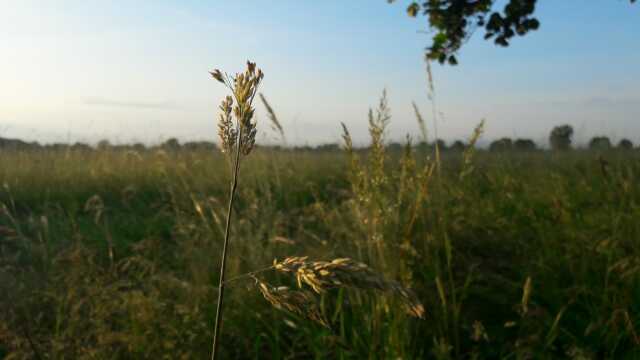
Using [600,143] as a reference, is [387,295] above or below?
below

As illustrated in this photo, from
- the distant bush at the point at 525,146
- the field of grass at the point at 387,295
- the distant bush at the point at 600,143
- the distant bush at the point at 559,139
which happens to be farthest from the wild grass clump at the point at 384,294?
the distant bush at the point at 525,146

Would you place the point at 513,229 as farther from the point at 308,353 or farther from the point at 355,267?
the point at 355,267

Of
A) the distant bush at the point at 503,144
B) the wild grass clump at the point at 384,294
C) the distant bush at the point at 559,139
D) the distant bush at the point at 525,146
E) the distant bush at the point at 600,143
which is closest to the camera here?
the wild grass clump at the point at 384,294

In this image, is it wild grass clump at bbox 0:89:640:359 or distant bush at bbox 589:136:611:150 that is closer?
wild grass clump at bbox 0:89:640:359

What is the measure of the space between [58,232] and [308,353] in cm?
279

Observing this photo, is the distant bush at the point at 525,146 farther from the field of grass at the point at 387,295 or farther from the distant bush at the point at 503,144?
the field of grass at the point at 387,295

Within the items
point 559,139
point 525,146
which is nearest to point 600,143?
point 525,146

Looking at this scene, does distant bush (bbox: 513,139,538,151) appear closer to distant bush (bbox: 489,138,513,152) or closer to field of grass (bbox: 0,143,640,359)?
distant bush (bbox: 489,138,513,152)

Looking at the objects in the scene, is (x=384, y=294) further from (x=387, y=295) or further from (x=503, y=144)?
(x=503, y=144)

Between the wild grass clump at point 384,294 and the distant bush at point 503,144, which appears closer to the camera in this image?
the wild grass clump at point 384,294

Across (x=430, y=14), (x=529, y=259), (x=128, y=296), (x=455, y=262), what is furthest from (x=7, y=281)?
(x=430, y=14)

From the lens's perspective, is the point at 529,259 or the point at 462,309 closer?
the point at 462,309

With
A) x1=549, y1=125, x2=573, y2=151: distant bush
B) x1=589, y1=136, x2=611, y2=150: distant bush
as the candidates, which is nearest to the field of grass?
x1=549, y1=125, x2=573, y2=151: distant bush

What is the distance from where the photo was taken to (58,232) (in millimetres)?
4246
